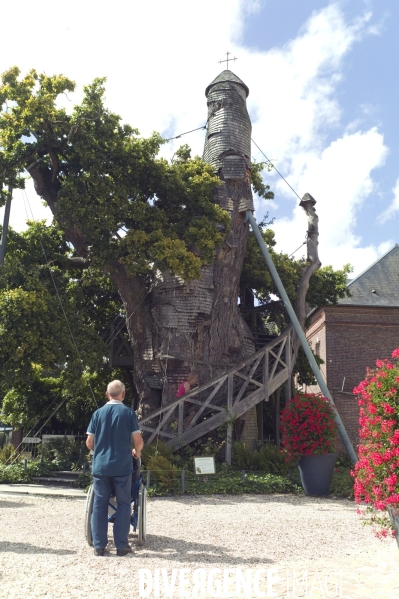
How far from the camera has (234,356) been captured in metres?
14.4

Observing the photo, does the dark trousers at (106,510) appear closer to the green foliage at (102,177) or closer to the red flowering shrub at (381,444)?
the red flowering shrub at (381,444)

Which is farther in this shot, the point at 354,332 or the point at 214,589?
the point at 354,332

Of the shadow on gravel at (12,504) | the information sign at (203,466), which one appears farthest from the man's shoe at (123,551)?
the information sign at (203,466)

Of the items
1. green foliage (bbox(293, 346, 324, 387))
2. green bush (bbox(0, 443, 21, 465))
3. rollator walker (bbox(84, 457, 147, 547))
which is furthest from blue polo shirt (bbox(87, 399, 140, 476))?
green foliage (bbox(293, 346, 324, 387))

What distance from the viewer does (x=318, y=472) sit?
10758 mm

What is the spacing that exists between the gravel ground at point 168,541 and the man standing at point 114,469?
235 millimetres

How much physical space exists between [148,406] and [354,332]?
1128cm

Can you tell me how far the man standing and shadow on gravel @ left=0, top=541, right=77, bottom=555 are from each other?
480 mm

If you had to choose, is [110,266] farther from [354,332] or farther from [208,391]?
[354,332]

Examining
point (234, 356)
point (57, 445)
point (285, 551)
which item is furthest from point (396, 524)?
point (57, 445)

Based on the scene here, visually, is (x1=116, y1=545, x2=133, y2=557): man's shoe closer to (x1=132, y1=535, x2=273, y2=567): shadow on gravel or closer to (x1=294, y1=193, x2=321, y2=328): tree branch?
(x1=132, y1=535, x2=273, y2=567): shadow on gravel

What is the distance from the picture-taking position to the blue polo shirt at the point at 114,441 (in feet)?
17.0

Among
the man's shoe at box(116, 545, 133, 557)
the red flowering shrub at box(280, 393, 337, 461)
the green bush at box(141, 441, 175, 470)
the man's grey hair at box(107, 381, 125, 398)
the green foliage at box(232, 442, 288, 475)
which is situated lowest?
the man's shoe at box(116, 545, 133, 557)

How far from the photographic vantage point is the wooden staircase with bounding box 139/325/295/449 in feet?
39.2
